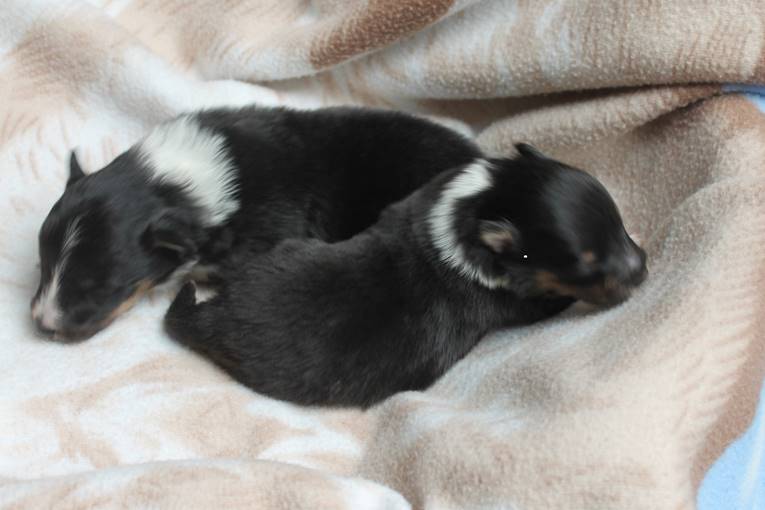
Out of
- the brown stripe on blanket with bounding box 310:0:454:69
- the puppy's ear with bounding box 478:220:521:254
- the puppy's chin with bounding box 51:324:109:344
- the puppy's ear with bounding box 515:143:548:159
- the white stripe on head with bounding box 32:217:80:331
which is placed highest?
the brown stripe on blanket with bounding box 310:0:454:69

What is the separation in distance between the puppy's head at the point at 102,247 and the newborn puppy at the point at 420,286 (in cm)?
18

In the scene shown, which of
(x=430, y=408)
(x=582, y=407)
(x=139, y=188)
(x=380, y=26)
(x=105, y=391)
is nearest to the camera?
(x=582, y=407)

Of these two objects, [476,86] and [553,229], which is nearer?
[553,229]

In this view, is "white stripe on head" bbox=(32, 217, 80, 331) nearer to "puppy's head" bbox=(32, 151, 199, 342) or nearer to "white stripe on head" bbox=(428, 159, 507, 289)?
"puppy's head" bbox=(32, 151, 199, 342)

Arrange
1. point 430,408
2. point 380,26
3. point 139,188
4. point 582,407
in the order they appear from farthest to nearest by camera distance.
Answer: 1. point 380,26
2. point 139,188
3. point 430,408
4. point 582,407

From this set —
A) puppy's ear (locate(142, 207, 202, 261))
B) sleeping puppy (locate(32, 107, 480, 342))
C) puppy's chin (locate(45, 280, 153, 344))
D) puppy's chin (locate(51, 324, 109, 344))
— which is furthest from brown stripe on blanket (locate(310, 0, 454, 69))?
puppy's chin (locate(51, 324, 109, 344))

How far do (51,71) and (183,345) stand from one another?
1.15 m

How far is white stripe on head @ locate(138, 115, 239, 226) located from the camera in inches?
94.8

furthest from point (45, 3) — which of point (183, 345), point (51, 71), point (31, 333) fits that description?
point (183, 345)

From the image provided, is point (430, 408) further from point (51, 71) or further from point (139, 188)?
point (51, 71)

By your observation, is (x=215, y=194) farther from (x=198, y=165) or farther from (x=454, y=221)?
(x=454, y=221)

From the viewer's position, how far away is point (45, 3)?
268 cm

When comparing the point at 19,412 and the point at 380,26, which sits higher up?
the point at 380,26

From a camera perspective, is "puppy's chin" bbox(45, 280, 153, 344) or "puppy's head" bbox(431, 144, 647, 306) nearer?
"puppy's head" bbox(431, 144, 647, 306)
